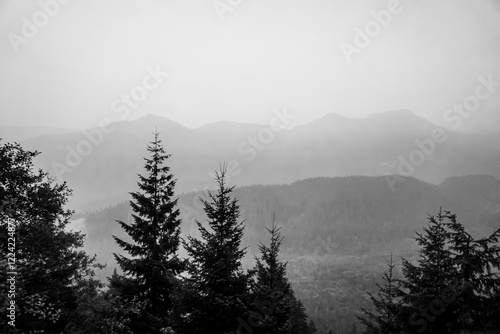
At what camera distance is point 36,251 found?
15250mm

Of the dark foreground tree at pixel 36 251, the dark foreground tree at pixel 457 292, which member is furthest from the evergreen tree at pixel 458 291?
the dark foreground tree at pixel 36 251

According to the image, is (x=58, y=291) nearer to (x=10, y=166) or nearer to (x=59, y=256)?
(x=59, y=256)

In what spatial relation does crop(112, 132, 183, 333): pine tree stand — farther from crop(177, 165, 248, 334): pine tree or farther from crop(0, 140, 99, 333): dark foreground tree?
crop(177, 165, 248, 334): pine tree

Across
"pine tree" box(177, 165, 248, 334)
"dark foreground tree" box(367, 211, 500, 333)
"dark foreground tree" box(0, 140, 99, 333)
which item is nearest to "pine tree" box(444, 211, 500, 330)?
"dark foreground tree" box(367, 211, 500, 333)

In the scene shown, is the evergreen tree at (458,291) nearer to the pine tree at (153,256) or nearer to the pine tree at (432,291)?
the pine tree at (432,291)

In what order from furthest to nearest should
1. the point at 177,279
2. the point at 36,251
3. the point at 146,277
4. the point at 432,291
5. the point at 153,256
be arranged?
the point at 153,256, the point at 146,277, the point at 36,251, the point at 432,291, the point at 177,279

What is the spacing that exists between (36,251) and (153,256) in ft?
18.6

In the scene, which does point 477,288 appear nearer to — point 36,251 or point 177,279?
point 177,279

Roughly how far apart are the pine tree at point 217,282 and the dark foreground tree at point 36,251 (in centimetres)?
554

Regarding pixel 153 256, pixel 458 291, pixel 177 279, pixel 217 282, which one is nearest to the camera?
pixel 458 291

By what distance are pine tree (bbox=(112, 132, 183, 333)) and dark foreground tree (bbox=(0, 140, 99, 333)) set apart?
106 inches

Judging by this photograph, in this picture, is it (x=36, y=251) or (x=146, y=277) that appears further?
(x=146, y=277)

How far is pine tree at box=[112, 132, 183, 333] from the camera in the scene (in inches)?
650

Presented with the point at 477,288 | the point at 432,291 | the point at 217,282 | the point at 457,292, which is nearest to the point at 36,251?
the point at 217,282
